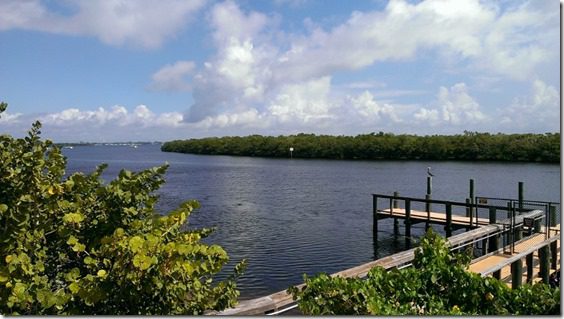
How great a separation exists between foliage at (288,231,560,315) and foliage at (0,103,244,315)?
74 cm

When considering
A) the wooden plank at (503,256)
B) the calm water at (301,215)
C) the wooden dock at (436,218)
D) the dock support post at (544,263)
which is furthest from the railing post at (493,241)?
the calm water at (301,215)

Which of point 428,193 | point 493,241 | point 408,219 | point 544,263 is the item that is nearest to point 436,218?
point 408,219

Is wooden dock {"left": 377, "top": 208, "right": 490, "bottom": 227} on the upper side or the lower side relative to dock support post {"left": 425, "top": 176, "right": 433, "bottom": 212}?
lower

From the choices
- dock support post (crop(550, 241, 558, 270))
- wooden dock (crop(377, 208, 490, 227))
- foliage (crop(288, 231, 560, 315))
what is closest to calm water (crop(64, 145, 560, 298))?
wooden dock (crop(377, 208, 490, 227))

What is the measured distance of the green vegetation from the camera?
232ft

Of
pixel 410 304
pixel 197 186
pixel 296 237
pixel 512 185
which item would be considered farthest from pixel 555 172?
pixel 410 304

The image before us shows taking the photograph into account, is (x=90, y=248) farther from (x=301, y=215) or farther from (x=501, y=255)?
(x=301, y=215)

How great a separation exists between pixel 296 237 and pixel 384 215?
12.8 ft

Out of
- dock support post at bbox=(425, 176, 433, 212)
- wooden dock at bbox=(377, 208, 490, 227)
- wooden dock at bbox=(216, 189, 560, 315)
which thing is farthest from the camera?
dock support post at bbox=(425, 176, 433, 212)

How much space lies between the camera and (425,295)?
14.4 ft

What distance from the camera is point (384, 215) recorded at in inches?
859

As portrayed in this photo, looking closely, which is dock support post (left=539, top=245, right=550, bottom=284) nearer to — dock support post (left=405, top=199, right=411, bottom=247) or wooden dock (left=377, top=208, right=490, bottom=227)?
wooden dock (left=377, top=208, right=490, bottom=227)

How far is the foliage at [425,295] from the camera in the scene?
4.01 metres

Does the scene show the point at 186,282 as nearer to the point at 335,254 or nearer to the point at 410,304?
the point at 410,304
